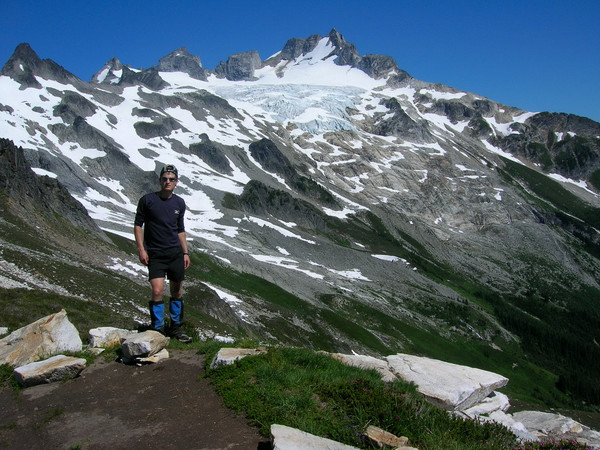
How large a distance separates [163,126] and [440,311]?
144 meters

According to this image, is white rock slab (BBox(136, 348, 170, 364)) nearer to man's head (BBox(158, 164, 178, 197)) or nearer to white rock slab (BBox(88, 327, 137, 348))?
white rock slab (BBox(88, 327, 137, 348))

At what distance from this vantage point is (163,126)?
19338 centimetres

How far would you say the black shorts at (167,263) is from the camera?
42.9 feet

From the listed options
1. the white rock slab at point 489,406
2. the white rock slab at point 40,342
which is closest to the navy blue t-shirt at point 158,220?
the white rock slab at point 40,342

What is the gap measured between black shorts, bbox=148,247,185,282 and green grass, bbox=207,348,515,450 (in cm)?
387

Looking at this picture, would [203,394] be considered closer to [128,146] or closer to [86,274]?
[86,274]

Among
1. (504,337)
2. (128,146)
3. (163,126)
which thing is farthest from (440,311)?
(163,126)

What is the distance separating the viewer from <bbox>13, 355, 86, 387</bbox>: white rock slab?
1061cm

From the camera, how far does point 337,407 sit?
8820 mm

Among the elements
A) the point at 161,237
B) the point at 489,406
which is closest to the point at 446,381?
the point at 489,406

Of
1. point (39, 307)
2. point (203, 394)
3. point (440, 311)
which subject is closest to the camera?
point (203, 394)

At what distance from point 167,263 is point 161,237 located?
0.84 m

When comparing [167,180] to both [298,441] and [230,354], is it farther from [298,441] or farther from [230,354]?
[298,441]

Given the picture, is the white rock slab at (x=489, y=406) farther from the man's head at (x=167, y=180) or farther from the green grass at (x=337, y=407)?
the man's head at (x=167, y=180)
